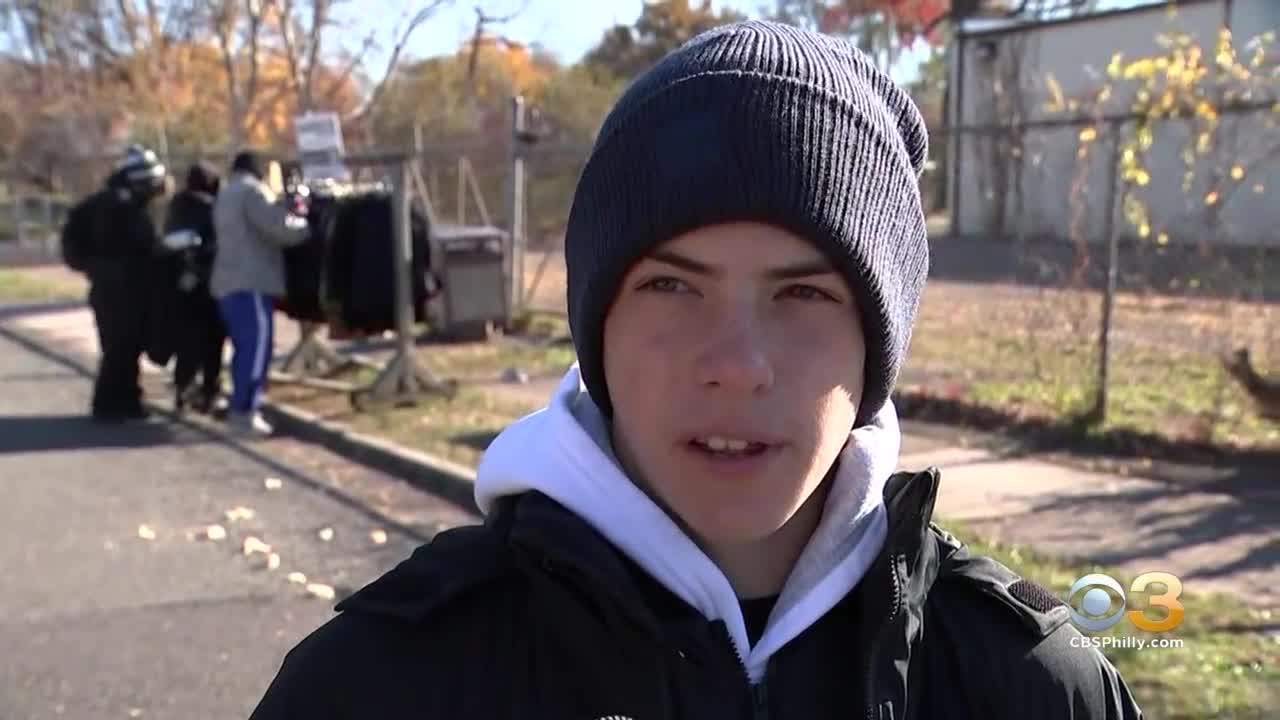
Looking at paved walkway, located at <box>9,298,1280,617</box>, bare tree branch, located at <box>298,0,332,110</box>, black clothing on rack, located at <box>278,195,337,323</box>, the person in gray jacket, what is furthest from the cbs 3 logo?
bare tree branch, located at <box>298,0,332,110</box>

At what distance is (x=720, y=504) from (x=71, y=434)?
9.19m

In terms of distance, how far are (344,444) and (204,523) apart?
1889mm

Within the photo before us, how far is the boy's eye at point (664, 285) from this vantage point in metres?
1.44

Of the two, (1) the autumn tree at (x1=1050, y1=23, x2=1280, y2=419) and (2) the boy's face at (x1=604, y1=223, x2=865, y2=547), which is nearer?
(2) the boy's face at (x1=604, y1=223, x2=865, y2=547)

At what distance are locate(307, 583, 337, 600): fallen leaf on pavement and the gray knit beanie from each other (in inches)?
170

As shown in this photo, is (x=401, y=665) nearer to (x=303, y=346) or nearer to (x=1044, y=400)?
(x=1044, y=400)

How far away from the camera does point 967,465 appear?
7.36m

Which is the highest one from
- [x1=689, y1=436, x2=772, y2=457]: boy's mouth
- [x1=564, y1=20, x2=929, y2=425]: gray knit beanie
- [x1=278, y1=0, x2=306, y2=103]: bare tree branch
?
[x1=278, y1=0, x2=306, y2=103]: bare tree branch

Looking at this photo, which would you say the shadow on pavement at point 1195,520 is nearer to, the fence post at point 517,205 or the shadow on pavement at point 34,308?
the fence post at point 517,205

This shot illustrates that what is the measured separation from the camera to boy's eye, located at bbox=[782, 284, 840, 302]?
4.70ft

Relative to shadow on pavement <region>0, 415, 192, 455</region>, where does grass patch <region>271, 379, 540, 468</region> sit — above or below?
above

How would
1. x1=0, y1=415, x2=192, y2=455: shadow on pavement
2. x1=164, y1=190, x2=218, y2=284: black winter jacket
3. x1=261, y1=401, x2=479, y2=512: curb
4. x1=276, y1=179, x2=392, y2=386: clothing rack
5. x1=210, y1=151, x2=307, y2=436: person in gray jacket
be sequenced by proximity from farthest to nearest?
x1=276, y1=179, x2=392, y2=386: clothing rack < x1=164, y1=190, x2=218, y2=284: black winter jacket < x1=0, y1=415, x2=192, y2=455: shadow on pavement < x1=210, y1=151, x2=307, y2=436: person in gray jacket < x1=261, y1=401, x2=479, y2=512: curb

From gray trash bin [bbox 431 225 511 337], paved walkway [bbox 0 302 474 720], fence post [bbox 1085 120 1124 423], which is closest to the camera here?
paved walkway [bbox 0 302 474 720]

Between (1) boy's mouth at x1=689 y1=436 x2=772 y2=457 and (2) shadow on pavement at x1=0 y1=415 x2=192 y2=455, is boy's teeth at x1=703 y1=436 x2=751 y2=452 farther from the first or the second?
(2) shadow on pavement at x1=0 y1=415 x2=192 y2=455
